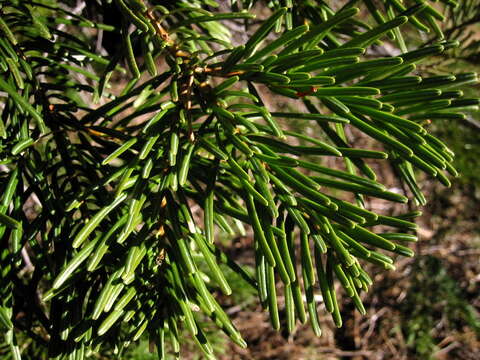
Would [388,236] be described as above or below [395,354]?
above

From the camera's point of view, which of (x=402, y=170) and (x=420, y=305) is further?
(x=420, y=305)

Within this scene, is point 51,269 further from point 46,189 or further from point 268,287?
point 268,287

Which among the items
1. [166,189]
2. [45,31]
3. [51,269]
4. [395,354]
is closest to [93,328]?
[51,269]

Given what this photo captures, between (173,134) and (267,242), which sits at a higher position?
(173,134)

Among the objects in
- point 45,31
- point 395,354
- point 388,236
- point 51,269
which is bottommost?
point 395,354

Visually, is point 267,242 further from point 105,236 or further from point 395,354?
point 395,354

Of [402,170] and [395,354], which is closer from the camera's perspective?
[402,170]

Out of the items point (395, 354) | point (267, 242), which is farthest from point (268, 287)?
point (395, 354)
